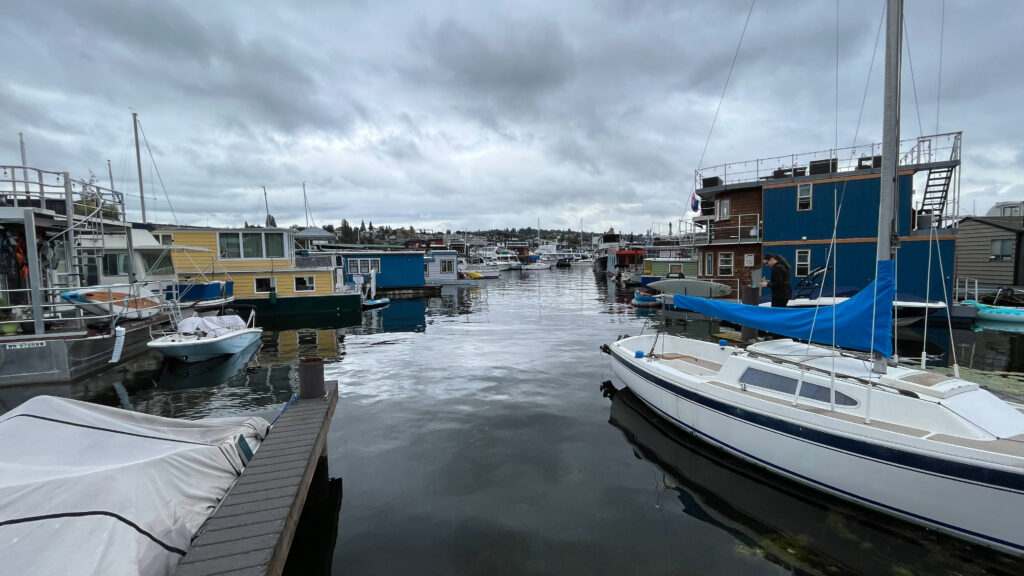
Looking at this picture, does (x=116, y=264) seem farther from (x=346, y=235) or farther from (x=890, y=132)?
(x=346, y=235)

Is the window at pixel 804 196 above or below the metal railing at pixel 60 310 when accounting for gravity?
above

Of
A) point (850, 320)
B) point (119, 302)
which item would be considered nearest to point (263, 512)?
point (850, 320)

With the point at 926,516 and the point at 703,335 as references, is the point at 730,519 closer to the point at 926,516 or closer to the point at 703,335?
the point at 926,516

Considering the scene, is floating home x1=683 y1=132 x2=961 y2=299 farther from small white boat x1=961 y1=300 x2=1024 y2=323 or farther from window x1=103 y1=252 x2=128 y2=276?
window x1=103 y1=252 x2=128 y2=276

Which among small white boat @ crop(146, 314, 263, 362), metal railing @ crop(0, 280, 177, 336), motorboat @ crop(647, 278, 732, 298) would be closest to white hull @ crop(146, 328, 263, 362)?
small white boat @ crop(146, 314, 263, 362)

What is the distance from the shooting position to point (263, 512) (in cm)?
475

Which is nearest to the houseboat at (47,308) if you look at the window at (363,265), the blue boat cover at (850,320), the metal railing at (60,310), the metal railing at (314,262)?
the metal railing at (60,310)

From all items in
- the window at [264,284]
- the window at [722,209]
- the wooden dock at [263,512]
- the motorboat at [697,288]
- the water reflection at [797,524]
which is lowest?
the water reflection at [797,524]

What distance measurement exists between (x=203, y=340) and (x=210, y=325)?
153cm

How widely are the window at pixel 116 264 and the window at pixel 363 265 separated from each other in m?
17.2

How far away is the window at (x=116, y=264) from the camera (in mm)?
22219

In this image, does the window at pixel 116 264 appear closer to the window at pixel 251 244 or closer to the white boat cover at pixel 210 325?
the window at pixel 251 244

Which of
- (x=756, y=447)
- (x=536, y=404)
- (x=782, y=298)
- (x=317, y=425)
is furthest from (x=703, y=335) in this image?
(x=317, y=425)

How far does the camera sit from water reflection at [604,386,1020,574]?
5355 millimetres
